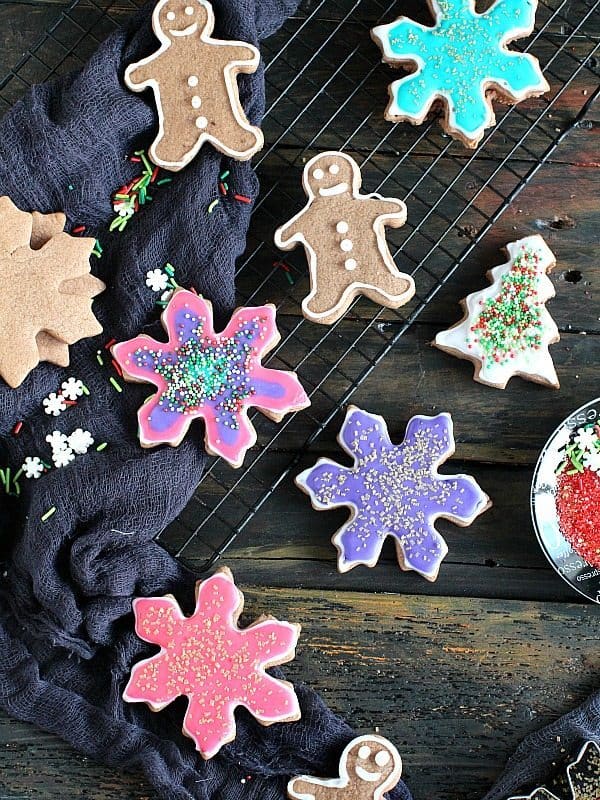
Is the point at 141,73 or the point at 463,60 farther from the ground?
the point at 141,73

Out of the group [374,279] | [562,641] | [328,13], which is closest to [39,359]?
[374,279]

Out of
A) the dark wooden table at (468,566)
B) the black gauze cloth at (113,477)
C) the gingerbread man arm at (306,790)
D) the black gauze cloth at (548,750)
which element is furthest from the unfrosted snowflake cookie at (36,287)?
the black gauze cloth at (548,750)

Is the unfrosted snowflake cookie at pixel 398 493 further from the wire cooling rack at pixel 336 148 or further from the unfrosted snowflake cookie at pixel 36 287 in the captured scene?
the unfrosted snowflake cookie at pixel 36 287

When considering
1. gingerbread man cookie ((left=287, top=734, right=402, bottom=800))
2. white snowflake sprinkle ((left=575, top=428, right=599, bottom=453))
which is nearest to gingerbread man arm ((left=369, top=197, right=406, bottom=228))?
white snowflake sprinkle ((left=575, top=428, right=599, bottom=453))

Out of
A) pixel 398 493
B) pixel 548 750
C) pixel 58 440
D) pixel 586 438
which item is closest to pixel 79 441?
pixel 58 440

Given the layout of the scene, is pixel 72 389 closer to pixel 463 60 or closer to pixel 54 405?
pixel 54 405

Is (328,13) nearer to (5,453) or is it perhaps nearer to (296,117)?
(296,117)
